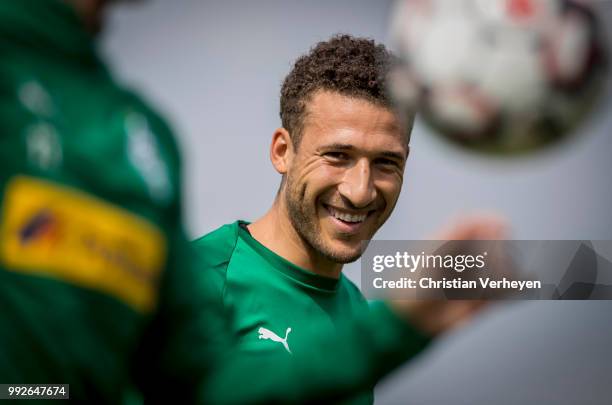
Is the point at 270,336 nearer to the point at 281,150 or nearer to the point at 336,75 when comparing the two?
the point at 281,150

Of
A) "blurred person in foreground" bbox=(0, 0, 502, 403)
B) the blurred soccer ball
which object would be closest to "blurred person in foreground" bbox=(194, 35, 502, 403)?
the blurred soccer ball

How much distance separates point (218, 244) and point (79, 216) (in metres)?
1.79

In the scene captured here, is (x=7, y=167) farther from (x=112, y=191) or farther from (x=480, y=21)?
(x=480, y=21)

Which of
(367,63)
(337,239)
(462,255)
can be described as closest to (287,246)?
(337,239)

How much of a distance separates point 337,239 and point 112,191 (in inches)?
72.1

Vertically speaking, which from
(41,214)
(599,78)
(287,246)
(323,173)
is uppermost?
(323,173)

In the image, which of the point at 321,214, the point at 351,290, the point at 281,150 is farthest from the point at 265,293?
the point at 281,150

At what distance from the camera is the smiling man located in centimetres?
267

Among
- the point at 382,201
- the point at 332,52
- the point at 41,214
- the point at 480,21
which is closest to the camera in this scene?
the point at 41,214

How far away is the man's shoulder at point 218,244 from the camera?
2674mm

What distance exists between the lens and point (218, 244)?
9.05ft

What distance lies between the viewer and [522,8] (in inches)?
58.1

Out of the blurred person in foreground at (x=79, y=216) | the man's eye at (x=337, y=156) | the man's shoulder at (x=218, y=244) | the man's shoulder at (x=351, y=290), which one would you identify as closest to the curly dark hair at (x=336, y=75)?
the man's eye at (x=337, y=156)

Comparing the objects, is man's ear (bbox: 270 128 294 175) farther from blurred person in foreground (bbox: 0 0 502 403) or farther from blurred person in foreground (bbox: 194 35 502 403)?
blurred person in foreground (bbox: 0 0 502 403)
